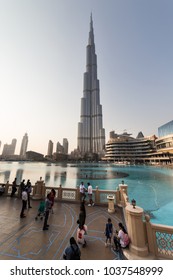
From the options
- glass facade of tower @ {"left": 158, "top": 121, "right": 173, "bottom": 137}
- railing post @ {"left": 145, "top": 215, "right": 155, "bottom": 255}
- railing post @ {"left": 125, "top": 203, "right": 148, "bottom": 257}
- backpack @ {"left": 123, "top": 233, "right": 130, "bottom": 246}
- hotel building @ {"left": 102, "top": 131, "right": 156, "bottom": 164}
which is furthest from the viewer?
hotel building @ {"left": 102, "top": 131, "right": 156, "bottom": 164}

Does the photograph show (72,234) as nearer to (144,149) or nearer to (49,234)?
(49,234)

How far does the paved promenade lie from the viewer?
4.72 m

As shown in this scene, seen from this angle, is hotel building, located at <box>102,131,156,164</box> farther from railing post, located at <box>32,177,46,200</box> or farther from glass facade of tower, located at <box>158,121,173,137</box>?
railing post, located at <box>32,177,46,200</box>

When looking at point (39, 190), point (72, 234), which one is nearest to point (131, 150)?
point (39, 190)

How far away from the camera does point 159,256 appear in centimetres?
457

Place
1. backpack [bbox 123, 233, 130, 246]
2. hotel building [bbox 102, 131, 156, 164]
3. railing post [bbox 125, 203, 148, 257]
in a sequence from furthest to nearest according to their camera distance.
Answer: hotel building [bbox 102, 131, 156, 164] → backpack [bbox 123, 233, 130, 246] → railing post [bbox 125, 203, 148, 257]

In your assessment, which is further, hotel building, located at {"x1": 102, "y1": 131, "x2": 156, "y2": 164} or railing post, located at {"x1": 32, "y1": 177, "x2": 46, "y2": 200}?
hotel building, located at {"x1": 102, "y1": 131, "x2": 156, "y2": 164}

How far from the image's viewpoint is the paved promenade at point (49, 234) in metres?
4.72

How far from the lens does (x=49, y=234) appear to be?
602 cm

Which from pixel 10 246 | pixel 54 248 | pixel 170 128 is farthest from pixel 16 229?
pixel 170 128

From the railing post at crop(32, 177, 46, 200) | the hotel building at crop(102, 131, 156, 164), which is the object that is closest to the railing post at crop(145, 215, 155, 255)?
the railing post at crop(32, 177, 46, 200)

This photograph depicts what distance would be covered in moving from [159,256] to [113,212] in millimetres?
4402

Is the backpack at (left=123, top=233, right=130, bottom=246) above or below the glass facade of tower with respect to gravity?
below
